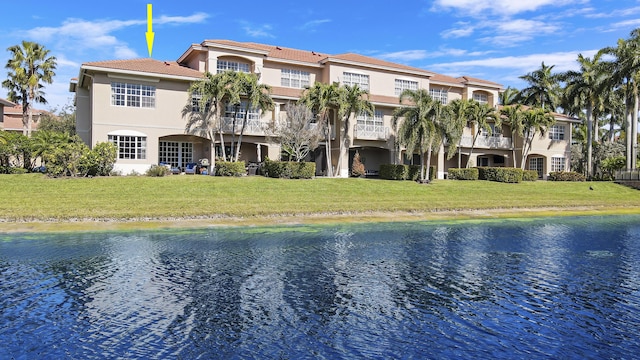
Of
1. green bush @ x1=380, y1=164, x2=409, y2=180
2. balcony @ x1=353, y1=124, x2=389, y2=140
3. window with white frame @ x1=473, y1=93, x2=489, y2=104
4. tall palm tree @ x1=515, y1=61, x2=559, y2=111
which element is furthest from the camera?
tall palm tree @ x1=515, y1=61, x2=559, y2=111

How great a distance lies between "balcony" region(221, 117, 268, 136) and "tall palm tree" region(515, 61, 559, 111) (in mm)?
34970

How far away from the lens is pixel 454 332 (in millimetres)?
9266

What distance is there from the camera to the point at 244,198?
2892 cm

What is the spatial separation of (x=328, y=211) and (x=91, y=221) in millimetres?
11731

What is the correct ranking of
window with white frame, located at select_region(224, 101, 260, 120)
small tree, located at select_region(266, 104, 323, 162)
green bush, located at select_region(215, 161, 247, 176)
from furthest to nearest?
window with white frame, located at select_region(224, 101, 260, 120) < small tree, located at select_region(266, 104, 323, 162) < green bush, located at select_region(215, 161, 247, 176)

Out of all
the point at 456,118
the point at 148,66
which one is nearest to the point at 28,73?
the point at 148,66

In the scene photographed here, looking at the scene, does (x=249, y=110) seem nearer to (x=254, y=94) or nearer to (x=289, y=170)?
(x=254, y=94)

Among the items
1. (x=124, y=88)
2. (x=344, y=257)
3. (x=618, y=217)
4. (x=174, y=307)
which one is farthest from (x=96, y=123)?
(x=618, y=217)

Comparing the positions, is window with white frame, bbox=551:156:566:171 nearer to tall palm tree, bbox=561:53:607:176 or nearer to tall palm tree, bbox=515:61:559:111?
tall palm tree, bbox=561:53:607:176

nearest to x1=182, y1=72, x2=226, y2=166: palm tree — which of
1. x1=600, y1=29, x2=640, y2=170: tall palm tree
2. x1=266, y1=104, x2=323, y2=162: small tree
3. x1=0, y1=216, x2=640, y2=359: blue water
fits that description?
x1=266, y1=104, x2=323, y2=162: small tree

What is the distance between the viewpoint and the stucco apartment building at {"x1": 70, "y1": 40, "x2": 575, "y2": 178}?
3566 cm

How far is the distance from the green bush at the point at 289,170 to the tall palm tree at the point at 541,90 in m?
34.1

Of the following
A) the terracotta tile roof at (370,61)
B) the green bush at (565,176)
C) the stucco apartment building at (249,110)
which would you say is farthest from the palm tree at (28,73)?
the green bush at (565,176)

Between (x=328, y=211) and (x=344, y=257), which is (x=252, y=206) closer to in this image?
(x=328, y=211)
